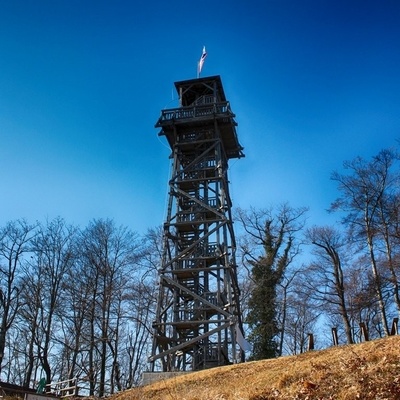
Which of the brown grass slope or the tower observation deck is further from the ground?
the tower observation deck

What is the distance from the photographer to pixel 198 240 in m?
20.8

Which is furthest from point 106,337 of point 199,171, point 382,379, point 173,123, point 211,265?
point 382,379

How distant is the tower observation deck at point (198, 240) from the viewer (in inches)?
773

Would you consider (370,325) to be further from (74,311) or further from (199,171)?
(74,311)

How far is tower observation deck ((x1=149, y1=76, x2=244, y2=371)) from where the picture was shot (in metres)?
19.6

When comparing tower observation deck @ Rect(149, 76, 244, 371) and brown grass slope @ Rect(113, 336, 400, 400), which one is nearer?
brown grass slope @ Rect(113, 336, 400, 400)

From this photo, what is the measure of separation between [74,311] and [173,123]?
40.2 feet

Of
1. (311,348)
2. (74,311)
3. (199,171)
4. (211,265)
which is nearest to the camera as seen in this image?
(311,348)

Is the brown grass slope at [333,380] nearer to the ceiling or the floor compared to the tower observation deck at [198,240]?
nearer to the floor

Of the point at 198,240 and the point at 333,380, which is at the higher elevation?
the point at 198,240

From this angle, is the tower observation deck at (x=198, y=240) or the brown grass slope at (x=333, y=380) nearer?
the brown grass slope at (x=333, y=380)

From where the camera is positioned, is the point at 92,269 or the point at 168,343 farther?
the point at 92,269

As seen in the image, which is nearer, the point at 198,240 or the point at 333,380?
the point at 333,380

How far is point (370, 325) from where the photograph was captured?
32.4m
